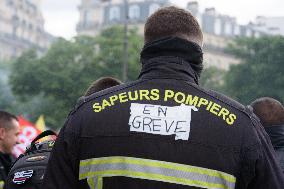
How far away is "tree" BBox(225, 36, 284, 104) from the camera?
2967 centimetres

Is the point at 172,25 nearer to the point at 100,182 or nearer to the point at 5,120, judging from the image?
the point at 100,182

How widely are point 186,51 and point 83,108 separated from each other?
41cm

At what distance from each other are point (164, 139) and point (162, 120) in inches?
2.6

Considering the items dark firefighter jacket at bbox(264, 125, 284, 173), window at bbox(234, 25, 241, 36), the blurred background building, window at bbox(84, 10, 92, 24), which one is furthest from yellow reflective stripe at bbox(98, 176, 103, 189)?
window at bbox(234, 25, 241, 36)

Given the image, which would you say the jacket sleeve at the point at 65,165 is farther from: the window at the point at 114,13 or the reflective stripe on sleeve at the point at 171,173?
the window at the point at 114,13

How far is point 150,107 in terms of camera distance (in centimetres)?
209

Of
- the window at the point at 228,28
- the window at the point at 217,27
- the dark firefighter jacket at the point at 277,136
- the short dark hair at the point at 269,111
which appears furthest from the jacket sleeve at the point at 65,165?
the window at the point at 228,28

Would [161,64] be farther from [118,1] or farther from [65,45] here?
[118,1]

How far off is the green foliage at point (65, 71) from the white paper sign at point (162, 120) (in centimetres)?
3274

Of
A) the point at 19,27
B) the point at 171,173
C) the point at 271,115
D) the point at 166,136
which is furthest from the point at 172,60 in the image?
the point at 19,27

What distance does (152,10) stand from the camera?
2876 inches

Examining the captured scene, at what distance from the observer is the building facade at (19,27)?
9319 centimetres

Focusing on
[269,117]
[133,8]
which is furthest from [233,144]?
[133,8]

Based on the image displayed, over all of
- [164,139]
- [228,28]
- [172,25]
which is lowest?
[164,139]
